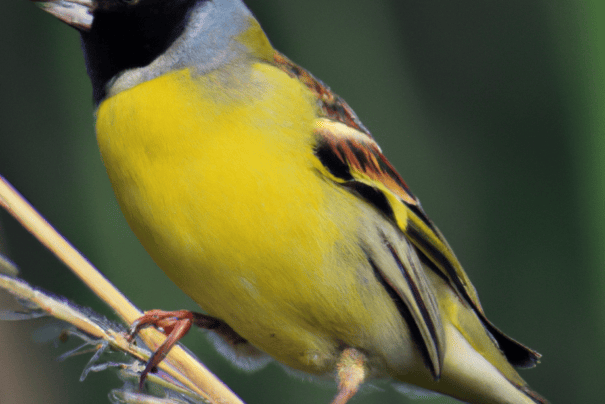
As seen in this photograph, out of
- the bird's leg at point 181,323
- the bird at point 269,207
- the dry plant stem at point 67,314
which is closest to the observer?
the dry plant stem at point 67,314

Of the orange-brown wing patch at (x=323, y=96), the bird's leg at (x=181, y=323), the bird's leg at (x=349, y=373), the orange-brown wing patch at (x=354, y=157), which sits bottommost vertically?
the bird's leg at (x=349, y=373)

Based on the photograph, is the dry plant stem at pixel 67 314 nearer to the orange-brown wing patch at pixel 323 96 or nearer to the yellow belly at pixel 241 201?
the yellow belly at pixel 241 201

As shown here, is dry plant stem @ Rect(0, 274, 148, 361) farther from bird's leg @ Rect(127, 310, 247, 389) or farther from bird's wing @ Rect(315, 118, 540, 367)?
bird's wing @ Rect(315, 118, 540, 367)

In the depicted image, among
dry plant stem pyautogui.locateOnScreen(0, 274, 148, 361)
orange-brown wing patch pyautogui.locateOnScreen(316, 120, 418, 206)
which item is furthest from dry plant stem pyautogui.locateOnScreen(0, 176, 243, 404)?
orange-brown wing patch pyautogui.locateOnScreen(316, 120, 418, 206)

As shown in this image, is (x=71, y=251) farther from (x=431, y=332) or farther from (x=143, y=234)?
(x=431, y=332)

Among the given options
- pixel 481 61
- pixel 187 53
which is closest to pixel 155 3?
pixel 187 53

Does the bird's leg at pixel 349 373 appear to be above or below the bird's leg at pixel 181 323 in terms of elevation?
below

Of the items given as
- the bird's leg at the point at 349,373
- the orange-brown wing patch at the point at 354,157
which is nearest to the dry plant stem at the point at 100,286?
the bird's leg at the point at 349,373

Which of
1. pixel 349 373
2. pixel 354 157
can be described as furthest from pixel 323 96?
pixel 349 373

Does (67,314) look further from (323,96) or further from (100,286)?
(323,96)
